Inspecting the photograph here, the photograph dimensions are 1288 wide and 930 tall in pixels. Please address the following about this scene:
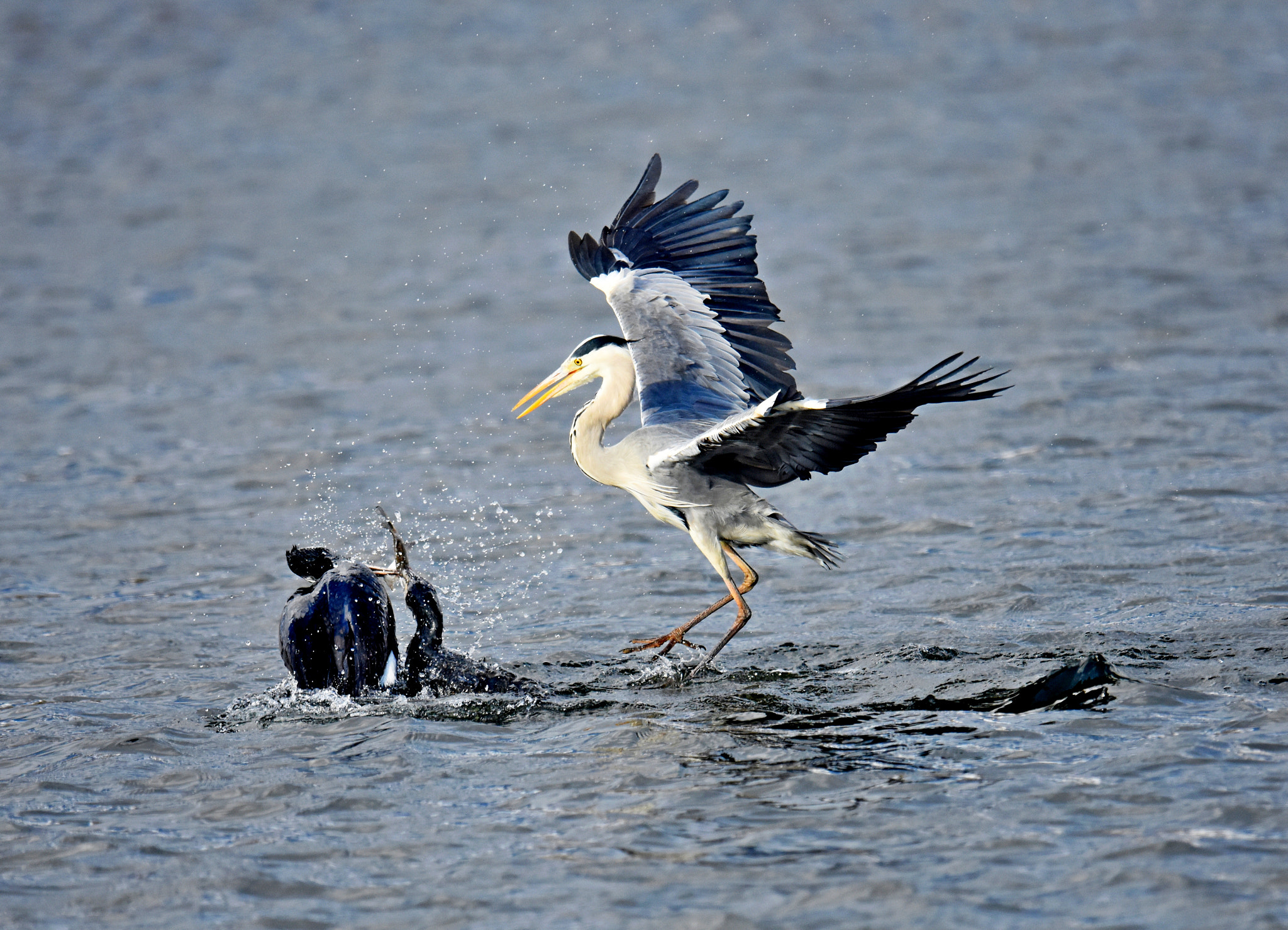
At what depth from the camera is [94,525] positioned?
10484 mm

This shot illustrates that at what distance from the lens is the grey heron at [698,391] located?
24.6 feet

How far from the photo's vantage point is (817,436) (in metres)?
7.26

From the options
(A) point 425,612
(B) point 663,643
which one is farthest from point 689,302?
(A) point 425,612

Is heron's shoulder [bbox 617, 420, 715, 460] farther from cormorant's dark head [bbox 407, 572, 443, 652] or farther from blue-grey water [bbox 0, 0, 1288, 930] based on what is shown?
cormorant's dark head [bbox 407, 572, 443, 652]

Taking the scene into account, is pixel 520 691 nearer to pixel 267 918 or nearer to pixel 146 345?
pixel 267 918

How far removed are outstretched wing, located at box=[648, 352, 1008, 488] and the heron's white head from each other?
825 mm

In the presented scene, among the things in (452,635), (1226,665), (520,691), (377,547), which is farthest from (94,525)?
(1226,665)

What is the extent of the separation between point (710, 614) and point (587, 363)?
1.45m

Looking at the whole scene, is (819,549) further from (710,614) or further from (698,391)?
(698,391)

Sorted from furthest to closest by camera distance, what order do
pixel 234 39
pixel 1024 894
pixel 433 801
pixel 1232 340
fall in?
pixel 234 39, pixel 1232 340, pixel 433 801, pixel 1024 894

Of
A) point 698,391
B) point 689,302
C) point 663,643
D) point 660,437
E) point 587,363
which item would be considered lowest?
point 663,643

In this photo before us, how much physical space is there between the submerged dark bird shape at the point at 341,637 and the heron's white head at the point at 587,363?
4.70 ft

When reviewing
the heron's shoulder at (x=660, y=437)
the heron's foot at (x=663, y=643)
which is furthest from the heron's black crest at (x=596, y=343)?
the heron's foot at (x=663, y=643)

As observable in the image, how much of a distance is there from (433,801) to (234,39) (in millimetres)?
20328
